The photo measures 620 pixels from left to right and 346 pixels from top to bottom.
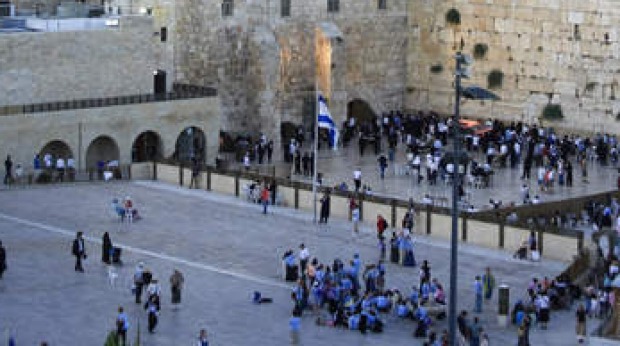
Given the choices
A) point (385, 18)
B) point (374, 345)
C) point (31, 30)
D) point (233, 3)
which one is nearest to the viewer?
point (374, 345)

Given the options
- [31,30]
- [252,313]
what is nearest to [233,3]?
[31,30]

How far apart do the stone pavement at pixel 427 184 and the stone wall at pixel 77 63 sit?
627cm

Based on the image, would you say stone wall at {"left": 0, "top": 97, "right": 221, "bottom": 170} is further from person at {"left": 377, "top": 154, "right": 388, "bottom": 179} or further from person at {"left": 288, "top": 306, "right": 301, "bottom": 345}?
person at {"left": 288, "top": 306, "right": 301, "bottom": 345}

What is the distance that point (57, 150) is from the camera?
71125 millimetres

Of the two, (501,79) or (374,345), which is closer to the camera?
(374,345)

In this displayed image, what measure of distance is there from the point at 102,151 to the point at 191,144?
3845 millimetres

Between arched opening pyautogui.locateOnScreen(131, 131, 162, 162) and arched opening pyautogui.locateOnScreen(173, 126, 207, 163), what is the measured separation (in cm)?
98

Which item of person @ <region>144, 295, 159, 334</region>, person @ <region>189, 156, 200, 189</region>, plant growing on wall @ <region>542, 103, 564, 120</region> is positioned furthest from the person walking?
plant growing on wall @ <region>542, 103, 564, 120</region>

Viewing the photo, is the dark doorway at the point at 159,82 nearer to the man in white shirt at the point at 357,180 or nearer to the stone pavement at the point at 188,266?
the stone pavement at the point at 188,266

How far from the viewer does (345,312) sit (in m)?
52.6

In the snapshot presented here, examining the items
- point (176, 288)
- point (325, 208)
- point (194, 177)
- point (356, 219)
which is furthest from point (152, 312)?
point (194, 177)

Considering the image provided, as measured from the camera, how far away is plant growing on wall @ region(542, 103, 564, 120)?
80625mm

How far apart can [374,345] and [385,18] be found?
114ft

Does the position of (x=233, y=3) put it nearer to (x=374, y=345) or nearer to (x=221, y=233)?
(x=221, y=233)
